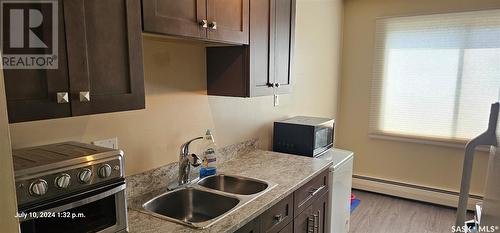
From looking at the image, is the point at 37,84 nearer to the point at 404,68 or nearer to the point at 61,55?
the point at 61,55

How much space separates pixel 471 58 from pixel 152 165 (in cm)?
356

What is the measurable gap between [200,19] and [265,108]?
1403mm

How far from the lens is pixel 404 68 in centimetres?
387

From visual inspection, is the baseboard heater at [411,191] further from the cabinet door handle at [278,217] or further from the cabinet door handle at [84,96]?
the cabinet door handle at [84,96]

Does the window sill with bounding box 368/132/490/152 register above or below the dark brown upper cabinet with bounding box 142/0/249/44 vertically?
below

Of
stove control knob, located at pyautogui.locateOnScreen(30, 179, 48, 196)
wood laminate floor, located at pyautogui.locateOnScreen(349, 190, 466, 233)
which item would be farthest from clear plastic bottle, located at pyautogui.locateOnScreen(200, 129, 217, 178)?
wood laminate floor, located at pyautogui.locateOnScreen(349, 190, 466, 233)

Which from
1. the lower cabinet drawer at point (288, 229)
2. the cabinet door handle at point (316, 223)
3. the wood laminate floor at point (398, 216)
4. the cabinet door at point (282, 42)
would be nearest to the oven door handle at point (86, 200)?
the lower cabinet drawer at point (288, 229)

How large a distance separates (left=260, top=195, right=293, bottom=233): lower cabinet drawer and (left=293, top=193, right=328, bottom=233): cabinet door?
0.13m

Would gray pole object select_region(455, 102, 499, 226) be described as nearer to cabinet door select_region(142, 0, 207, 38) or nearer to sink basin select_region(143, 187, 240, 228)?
sink basin select_region(143, 187, 240, 228)

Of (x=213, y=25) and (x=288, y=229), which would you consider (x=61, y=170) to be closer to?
(x=213, y=25)

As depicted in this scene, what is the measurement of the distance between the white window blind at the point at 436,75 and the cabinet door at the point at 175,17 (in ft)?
10.3

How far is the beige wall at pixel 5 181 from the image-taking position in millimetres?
619

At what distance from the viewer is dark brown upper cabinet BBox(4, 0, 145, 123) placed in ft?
2.98

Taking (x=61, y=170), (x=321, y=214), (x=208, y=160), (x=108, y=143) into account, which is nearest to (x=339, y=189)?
(x=321, y=214)
